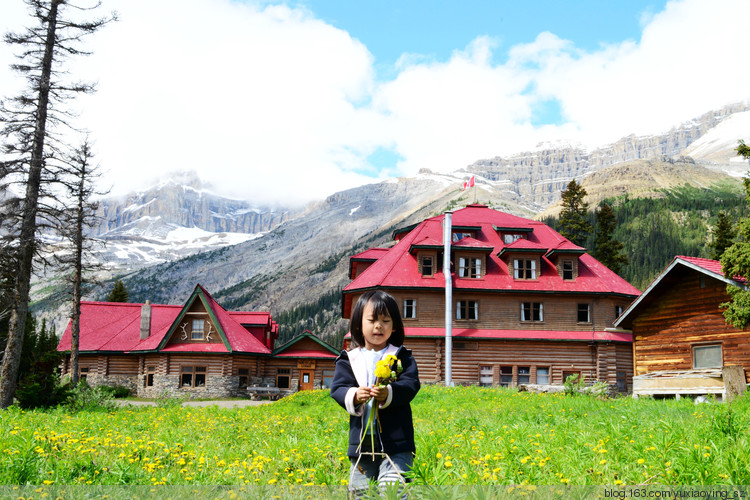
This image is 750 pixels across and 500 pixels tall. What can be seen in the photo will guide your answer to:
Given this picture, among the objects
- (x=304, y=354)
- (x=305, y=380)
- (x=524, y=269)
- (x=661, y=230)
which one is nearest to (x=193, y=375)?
(x=304, y=354)

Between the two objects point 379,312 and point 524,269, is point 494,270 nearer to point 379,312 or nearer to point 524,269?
point 524,269

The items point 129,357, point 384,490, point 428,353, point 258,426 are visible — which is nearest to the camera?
point 384,490

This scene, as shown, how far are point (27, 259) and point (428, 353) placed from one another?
2253 centimetres

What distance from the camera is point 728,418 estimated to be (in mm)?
7914

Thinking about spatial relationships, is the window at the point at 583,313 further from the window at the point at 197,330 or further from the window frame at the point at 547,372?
the window at the point at 197,330

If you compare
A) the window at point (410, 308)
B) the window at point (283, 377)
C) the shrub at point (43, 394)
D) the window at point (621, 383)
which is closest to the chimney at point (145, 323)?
the window at point (283, 377)

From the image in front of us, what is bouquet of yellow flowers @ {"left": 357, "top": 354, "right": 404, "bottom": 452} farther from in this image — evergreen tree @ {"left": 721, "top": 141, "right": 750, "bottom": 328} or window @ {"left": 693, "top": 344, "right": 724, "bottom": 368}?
window @ {"left": 693, "top": 344, "right": 724, "bottom": 368}

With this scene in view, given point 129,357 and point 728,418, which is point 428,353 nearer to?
point 129,357

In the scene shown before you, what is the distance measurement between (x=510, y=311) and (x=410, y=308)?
662cm

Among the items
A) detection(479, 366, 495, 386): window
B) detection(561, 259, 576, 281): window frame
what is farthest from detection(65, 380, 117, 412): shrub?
detection(561, 259, 576, 281): window frame

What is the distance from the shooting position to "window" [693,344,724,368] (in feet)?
68.6

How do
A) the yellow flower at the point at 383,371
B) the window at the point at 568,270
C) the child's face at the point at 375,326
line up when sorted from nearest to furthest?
the yellow flower at the point at 383,371, the child's face at the point at 375,326, the window at the point at 568,270

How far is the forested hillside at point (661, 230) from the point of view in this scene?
148500 mm

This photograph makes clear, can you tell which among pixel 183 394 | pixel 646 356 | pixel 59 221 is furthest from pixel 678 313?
pixel 183 394
